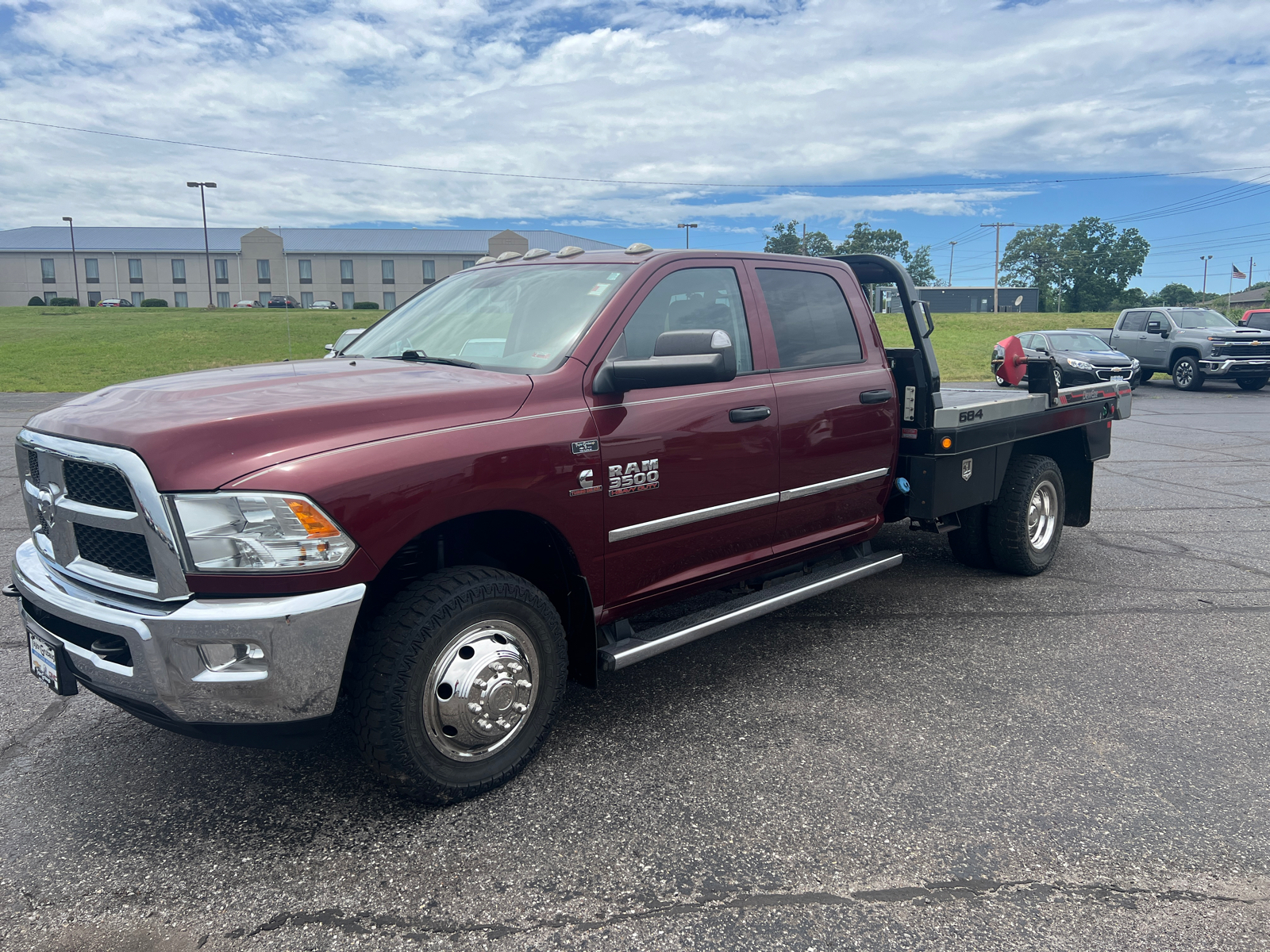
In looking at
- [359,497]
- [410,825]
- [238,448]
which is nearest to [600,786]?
[410,825]

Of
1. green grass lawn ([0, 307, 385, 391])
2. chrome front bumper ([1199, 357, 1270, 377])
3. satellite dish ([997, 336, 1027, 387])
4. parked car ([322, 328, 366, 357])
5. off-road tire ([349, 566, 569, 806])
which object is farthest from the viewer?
green grass lawn ([0, 307, 385, 391])

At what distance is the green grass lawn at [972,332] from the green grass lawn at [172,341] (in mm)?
52

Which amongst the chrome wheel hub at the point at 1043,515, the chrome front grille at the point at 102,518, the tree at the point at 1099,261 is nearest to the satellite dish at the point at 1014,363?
the chrome wheel hub at the point at 1043,515

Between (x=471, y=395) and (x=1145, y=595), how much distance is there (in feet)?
15.0

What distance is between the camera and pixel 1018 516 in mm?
5793

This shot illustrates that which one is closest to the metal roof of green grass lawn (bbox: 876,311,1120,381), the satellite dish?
green grass lawn (bbox: 876,311,1120,381)

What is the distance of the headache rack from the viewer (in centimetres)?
507

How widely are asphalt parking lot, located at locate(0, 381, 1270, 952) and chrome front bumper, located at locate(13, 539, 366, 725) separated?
52cm

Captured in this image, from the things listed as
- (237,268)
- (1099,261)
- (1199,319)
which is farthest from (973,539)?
(1099,261)

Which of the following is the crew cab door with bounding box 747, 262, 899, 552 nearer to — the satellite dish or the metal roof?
the satellite dish

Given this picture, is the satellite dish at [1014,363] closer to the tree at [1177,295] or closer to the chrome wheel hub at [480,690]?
the chrome wheel hub at [480,690]

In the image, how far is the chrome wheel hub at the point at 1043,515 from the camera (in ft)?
19.9

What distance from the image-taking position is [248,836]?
296cm

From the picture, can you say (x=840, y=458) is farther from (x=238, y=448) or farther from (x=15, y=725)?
(x=15, y=725)
